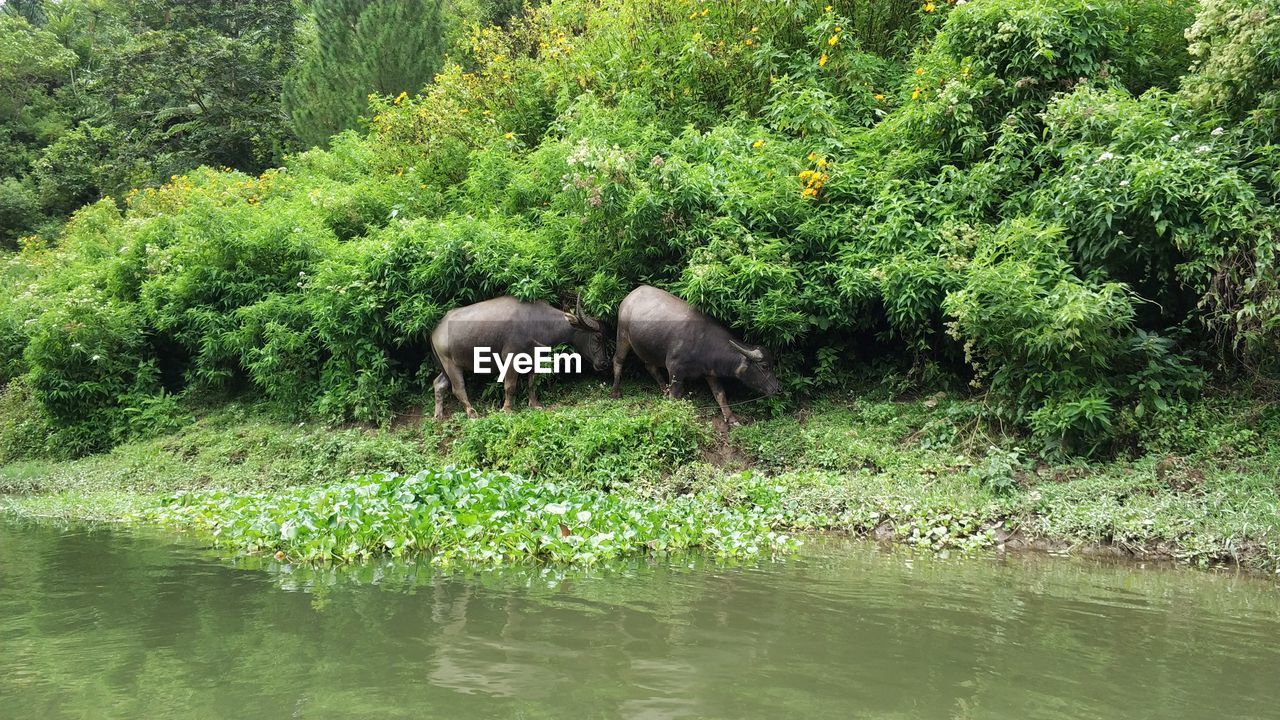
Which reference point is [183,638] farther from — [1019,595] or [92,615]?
[1019,595]

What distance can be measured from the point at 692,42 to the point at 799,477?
7426 millimetres

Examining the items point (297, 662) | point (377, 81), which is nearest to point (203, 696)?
point (297, 662)

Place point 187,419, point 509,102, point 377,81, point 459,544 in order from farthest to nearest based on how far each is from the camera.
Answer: point 377,81 → point 509,102 → point 187,419 → point 459,544

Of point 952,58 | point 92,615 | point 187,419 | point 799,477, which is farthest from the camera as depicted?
point 187,419

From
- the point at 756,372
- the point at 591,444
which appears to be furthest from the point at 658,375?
the point at 591,444

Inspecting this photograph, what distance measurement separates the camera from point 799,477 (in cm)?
880

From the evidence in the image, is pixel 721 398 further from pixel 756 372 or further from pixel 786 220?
pixel 786 220

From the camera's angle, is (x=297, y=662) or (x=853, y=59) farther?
(x=853, y=59)

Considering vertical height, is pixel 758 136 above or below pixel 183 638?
above

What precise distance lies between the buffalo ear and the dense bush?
0.99ft

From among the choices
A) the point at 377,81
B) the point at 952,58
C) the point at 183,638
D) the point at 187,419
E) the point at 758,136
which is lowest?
the point at 187,419

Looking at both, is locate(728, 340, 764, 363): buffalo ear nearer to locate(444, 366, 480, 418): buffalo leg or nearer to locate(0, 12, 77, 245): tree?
locate(444, 366, 480, 418): buffalo leg

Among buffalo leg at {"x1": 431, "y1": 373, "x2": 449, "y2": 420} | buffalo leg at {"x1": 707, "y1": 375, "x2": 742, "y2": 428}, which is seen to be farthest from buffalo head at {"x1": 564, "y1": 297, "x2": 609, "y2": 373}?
buffalo leg at {"x1": 431, "y1": 373, "x2": 449, "y2": 420}

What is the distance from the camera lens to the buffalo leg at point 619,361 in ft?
36.6
